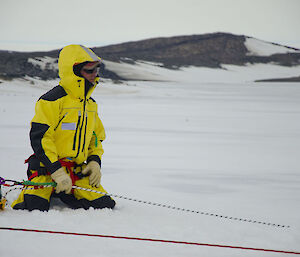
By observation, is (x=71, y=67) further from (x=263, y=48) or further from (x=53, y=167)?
(x=263, y=48)

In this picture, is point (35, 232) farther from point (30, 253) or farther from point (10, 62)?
point (10, 62)

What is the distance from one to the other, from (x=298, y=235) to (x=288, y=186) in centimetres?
124

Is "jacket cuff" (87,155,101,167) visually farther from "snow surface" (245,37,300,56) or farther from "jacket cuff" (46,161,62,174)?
"snow surface" (245,37,300,56)

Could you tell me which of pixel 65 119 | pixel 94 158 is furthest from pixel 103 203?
pixel 65 119

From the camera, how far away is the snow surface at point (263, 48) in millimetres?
43750

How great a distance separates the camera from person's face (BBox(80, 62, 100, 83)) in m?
2.54

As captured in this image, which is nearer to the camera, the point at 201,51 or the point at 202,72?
the point at 202,72

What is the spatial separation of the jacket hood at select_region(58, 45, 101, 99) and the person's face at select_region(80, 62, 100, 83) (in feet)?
0.16

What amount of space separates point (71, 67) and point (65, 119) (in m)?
0.31

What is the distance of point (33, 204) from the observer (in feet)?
7.97

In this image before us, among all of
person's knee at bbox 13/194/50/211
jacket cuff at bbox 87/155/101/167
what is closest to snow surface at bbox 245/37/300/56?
jacket cuff at bbox 87/155/101/167

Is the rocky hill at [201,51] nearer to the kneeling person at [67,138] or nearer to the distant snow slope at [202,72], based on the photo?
the distant snow slope at [202,72]

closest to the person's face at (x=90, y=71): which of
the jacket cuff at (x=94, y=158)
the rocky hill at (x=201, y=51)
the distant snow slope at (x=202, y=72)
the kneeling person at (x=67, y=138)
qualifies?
the kneeling person at (x=67, y=138)

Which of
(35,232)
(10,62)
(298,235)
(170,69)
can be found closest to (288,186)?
(298,235)
